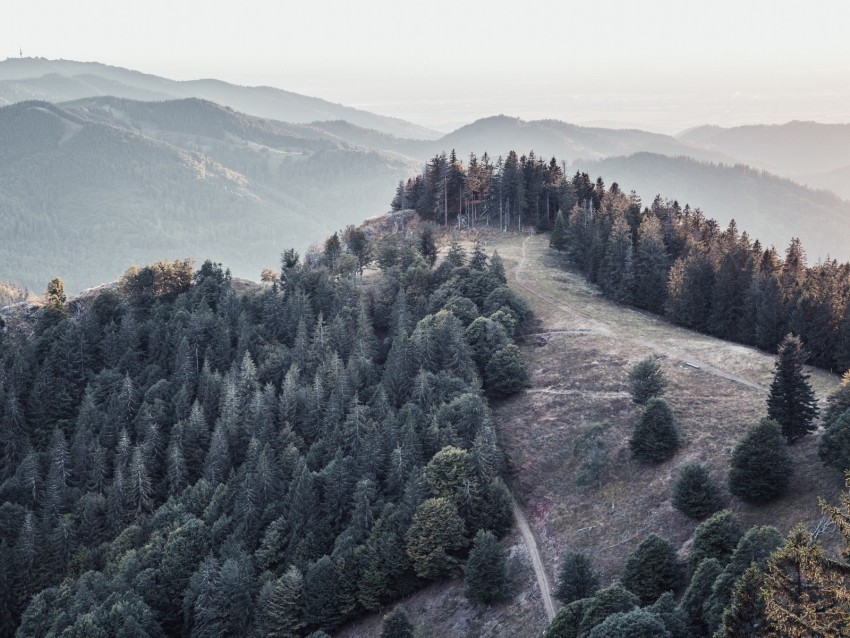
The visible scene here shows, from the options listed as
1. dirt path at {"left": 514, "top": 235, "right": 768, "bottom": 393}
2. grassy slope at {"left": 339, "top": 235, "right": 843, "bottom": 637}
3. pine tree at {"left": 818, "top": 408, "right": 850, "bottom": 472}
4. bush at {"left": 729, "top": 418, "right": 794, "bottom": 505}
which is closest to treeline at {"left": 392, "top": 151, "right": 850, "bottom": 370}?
grassy slope at {"left": 339, "top": 235, "right": 843, "bottom": 637}

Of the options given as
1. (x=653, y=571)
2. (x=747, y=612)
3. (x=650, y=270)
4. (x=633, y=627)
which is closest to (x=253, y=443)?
(x=653, y=571)

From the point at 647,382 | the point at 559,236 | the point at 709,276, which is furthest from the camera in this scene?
the point at 559,236

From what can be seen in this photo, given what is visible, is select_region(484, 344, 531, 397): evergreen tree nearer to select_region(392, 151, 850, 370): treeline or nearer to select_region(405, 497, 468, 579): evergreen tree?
select_region(405, 497, 468, 579): evergreen tree

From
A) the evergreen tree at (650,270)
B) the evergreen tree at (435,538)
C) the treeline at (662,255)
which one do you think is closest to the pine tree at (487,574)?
the evergreen tree at (435,538)

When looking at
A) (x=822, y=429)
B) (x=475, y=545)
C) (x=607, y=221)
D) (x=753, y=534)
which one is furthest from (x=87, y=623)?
(x=607, y=221)

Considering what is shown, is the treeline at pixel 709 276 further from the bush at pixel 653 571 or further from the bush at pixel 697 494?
the bush at pixel 653 571

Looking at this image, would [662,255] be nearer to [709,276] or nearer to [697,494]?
[709,276]

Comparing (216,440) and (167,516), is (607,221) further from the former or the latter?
(167,516)
